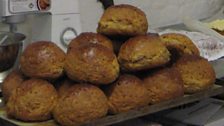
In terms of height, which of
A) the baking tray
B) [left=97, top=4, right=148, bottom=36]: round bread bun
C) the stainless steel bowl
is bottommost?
the baking tray

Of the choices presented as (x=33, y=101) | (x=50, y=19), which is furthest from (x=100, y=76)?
(x=50, y=19)

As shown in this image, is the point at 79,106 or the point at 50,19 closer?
the point at 79,106

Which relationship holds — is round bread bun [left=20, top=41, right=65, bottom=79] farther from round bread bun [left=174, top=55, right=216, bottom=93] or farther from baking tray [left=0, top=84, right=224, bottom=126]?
round bread bun [left=174, top=55, right=216, bottom=93]

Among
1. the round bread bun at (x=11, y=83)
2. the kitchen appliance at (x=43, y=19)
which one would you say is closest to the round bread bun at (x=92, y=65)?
the round bread bun at (x=11, y=83)

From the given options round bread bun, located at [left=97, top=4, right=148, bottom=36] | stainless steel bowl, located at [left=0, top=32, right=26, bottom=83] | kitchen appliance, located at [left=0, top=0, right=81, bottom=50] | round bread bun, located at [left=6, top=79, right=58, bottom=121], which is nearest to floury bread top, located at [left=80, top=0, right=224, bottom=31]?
kitchen appliance, located at [left=0, top=0, right=81, bottom=50]

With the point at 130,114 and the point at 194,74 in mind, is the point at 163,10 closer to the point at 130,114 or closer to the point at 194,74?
the point at 194,74
